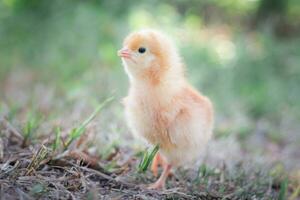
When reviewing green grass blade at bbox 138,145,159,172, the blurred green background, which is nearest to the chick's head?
green grass blade at bbox 138,145,159,172

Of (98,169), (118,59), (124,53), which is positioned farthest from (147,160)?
(118,59)

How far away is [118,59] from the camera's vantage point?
638cm

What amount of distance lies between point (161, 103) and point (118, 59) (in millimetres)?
3676

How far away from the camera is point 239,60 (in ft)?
24.6

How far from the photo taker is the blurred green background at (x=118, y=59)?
5.77 meters

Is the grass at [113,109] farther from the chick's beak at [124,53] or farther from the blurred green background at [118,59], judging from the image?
the chick's beak at [124,53]

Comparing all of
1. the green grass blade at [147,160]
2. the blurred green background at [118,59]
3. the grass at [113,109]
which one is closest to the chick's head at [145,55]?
the grass at [113,109]

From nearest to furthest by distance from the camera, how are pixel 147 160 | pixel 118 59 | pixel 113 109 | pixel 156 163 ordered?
pixel 147 160, pixel 156 163, pixel 113 109, pixel 118 59

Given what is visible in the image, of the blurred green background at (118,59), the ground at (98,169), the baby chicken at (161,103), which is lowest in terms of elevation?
the ground at (98,169)

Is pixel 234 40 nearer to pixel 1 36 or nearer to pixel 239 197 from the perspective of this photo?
pixel 1 36

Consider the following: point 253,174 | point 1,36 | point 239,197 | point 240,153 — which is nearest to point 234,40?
point 1,36

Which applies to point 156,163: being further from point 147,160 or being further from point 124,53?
point 124,53

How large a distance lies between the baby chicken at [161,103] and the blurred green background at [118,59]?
175cm

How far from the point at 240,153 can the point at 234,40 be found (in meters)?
4.29
